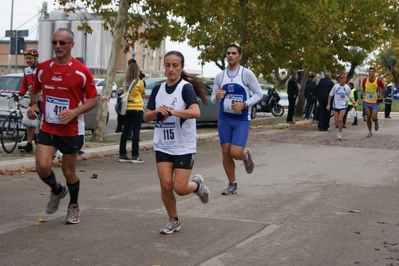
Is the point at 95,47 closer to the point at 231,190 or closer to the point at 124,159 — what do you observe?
the point at 124,159

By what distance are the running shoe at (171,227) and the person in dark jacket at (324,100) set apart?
62.5 feet

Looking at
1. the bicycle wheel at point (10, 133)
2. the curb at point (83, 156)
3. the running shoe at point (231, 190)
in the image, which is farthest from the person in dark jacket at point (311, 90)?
the running shoe at point (231, 190)

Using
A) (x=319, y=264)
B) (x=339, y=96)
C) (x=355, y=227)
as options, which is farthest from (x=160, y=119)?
(x=339, y=96)

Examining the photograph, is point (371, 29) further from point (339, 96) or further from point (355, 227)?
point (355, 227)

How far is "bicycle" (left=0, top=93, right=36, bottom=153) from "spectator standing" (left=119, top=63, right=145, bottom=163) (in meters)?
1.97

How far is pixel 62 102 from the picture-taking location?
7.71 m

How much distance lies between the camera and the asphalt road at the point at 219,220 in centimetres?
668

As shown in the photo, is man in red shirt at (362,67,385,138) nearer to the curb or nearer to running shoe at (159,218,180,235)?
the curb

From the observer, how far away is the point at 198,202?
9648 millimetres

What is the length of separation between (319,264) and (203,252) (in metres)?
1.02

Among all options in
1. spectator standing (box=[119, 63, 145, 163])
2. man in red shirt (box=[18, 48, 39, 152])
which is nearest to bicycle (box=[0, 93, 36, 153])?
man in red shirt (box=[18, 48, 39, 152])

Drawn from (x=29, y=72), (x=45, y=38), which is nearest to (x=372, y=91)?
(x=29, y=72)

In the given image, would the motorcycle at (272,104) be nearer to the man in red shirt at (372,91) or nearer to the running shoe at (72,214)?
the man in red shirt at (372,91)

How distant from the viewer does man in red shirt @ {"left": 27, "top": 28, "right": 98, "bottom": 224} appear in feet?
25.1
